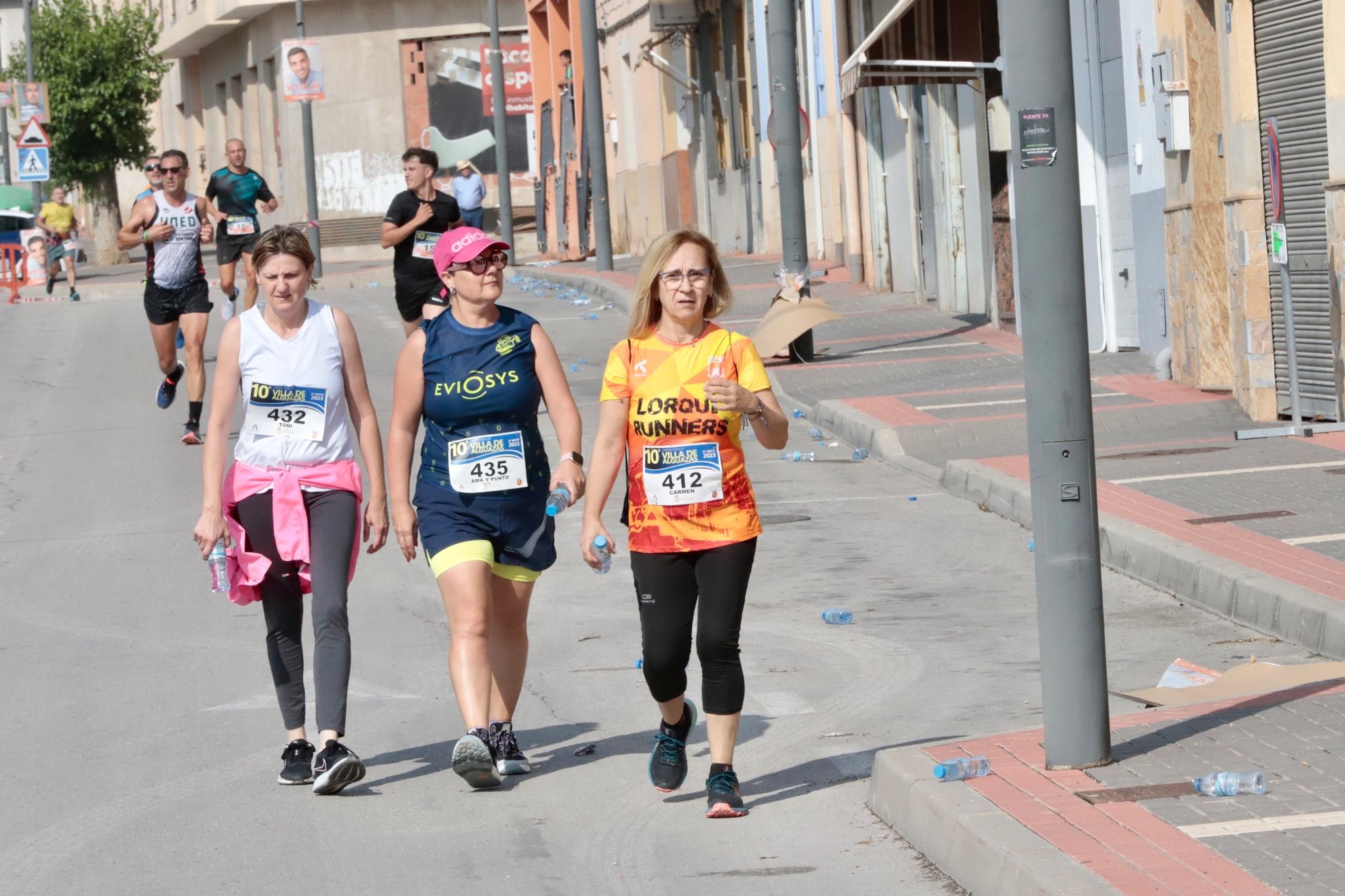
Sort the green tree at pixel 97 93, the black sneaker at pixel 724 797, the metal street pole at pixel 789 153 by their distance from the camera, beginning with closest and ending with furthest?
the black sneaker at pixel 724 797
the metal street pole at pixel 789 153
the green tree at pixel 97 93

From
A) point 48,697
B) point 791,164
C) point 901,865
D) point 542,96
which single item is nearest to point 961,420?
point 791,164

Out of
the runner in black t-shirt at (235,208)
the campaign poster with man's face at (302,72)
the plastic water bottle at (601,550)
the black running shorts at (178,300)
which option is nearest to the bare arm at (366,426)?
the plastic water bottle at (601,550)

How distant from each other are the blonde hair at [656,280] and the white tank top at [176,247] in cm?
918

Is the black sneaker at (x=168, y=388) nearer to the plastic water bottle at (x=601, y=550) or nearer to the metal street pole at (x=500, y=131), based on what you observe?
the plastic water bottle at (x=601, y=550)

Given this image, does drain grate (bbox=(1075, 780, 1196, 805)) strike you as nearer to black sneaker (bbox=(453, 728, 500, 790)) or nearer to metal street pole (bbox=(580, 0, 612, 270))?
black sneaker (bbox=(453, 728, 500, 790))

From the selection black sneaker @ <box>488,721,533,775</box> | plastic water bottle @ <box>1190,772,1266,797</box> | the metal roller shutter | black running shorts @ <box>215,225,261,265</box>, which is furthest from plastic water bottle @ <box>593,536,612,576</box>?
black running shorts @ <box>215,225,261,265</box>

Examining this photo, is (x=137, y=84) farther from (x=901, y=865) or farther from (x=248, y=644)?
(x=901, y=865)

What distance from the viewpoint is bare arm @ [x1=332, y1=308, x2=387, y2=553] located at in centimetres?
671

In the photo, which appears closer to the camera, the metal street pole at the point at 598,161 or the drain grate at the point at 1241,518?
the drain grate at the point at 1241,518

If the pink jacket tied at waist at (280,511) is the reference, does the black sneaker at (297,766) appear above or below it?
below

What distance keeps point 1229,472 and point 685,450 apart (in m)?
6.39

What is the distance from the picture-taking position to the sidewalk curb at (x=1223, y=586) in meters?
7.77

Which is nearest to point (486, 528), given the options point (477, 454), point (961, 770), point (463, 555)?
point (463, 555)

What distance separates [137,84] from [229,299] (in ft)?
133
